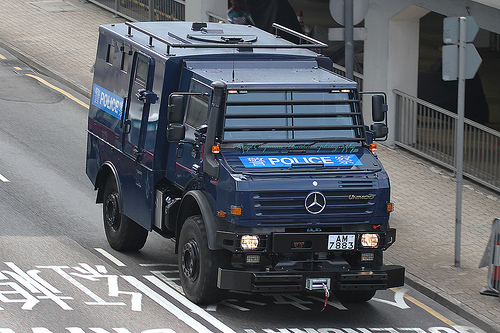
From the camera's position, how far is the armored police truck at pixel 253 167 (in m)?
11.2

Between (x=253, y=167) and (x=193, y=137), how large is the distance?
105 cm

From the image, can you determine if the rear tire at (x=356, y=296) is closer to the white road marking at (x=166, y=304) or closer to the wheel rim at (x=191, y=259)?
the wheel rim at (x=191, y=259)

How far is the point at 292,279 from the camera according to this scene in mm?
11062

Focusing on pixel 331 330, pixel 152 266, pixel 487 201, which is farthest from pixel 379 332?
pixel 487 201

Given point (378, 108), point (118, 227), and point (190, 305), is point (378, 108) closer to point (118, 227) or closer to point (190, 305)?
point (190, 305)

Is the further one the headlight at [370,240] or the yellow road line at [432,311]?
the yellow road line at [432,311]

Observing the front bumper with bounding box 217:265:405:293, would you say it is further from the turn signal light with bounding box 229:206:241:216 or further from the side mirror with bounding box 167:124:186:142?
the side mirror with bounding box 167:124:186:142

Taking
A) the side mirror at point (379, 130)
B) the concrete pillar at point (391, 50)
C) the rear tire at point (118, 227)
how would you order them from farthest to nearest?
the concrete pillar at point (391, 50)
the rear tire at point (118, 227)
the side mirror at point (379, 130)

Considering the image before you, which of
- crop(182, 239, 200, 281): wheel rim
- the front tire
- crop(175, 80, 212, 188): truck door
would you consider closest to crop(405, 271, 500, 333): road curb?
the front tire

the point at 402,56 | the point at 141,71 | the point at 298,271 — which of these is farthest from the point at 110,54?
the point at 402,56

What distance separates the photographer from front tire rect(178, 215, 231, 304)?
11.4 m

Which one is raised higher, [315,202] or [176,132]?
[176,132]

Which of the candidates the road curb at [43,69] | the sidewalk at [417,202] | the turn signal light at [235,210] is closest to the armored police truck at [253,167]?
the turn signal light at [235,210]

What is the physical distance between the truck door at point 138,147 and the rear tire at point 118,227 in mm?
263
